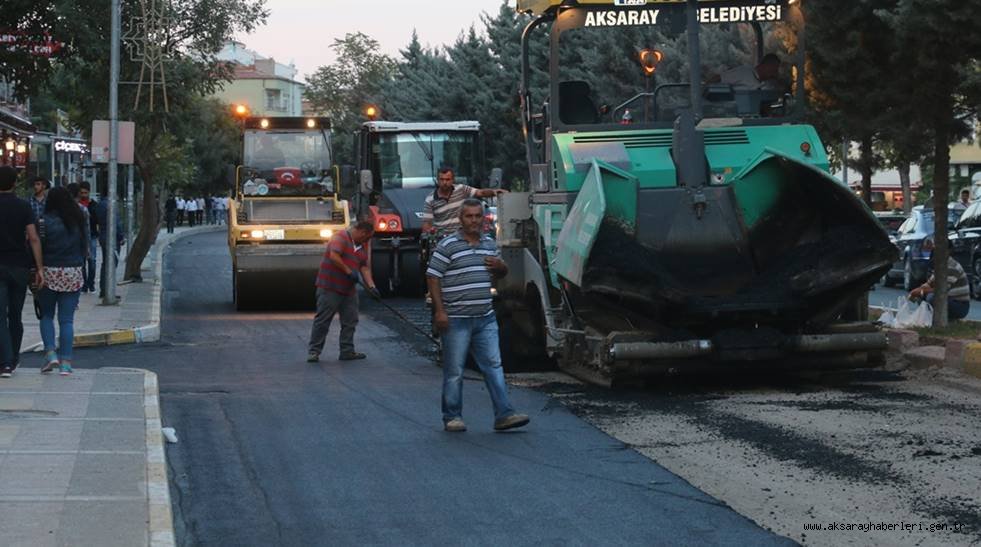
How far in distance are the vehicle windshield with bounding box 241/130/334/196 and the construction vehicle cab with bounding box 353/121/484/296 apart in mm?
932

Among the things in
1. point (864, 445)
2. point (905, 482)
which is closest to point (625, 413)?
point (864, 445)

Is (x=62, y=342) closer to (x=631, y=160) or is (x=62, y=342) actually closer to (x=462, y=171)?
(x=631, y=160)

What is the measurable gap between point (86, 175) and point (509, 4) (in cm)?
1554

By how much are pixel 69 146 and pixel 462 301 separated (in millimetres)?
35490

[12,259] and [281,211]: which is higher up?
[281,211]

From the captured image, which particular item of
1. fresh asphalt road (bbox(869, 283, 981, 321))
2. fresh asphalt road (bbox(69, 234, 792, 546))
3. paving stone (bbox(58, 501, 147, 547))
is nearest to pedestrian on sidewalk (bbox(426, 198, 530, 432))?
fresh asphalt road (bbox(69, 234, 792, 546))

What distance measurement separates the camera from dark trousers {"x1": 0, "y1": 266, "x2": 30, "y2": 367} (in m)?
13.6

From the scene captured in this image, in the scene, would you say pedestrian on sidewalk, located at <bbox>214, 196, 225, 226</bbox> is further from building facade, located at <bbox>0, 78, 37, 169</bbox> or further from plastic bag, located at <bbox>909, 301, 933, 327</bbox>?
plastic bag, located at <bbox>909, 301, 933, 327</bbox>

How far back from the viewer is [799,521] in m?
7.87

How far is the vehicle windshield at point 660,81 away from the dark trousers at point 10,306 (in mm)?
5000

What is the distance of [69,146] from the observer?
4456 centimetres

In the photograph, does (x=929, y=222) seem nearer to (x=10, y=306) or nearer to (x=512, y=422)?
(x=10, y=306)

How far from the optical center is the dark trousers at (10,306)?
44.6 feet

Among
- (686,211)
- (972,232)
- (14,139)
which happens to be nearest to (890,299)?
(972,232)
